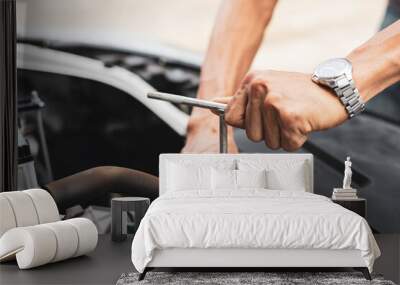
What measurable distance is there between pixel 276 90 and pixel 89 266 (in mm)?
2643

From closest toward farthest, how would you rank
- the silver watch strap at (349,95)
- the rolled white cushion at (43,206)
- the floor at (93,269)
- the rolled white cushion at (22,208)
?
the floor at (93,269)
the rolled white cushion at (22,208)
the rolled white cushion at (43,206)
the silver watch strap at (349,95)

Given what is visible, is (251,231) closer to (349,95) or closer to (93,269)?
(93,269)

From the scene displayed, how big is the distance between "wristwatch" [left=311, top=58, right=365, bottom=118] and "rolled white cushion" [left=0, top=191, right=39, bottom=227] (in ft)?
10.1

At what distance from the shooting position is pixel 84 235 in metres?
5.52

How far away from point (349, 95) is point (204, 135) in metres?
1.57

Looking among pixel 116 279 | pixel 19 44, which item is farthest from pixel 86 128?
pixel 116 279

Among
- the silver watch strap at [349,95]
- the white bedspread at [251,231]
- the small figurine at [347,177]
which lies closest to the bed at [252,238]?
the white bedspread at [251,231]

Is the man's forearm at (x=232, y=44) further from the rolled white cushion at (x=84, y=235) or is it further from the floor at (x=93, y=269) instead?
the rolled white cushion at (x=84, y=235)

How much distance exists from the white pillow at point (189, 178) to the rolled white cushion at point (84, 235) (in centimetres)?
107

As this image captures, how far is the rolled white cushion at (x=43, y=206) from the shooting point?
18.5 ft

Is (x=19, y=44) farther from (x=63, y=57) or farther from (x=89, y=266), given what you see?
(x=89, y=266)

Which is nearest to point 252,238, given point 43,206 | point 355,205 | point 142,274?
point 142,274

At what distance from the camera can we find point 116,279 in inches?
191

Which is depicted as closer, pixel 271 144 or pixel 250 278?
pixel 250 278
